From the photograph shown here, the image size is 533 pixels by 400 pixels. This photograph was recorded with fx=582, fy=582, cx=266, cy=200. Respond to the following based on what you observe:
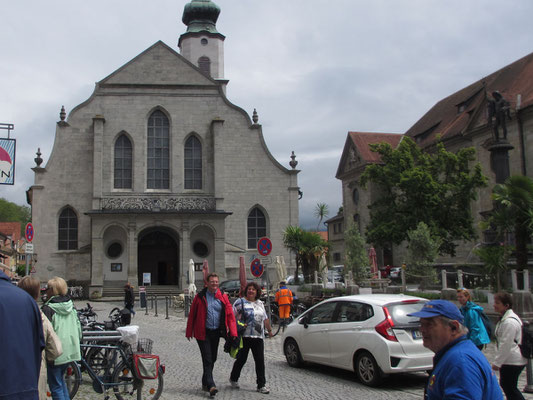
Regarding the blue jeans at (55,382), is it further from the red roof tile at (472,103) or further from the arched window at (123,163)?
the red roof tile at (472,103)

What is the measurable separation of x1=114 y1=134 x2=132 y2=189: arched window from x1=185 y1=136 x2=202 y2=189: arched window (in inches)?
154

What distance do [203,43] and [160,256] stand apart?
21889mm

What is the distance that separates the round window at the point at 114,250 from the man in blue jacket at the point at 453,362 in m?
36.6

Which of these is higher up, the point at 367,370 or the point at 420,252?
the point at 420,252

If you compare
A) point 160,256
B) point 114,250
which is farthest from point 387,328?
point 160,256

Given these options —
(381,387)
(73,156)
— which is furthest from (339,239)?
(381,387)

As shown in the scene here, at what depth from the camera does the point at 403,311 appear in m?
9.75

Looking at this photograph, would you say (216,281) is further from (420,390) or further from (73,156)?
(73,156)

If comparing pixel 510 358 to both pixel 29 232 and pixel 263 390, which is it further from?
pixel 29 232

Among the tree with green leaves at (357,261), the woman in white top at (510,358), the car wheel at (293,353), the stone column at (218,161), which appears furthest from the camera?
the stone column at (218,161)

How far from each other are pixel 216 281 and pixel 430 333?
6107 millimetres

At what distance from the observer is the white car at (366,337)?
9.25m

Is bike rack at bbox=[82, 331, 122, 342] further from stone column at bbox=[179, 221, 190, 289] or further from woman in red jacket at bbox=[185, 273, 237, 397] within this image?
stone column at bbox=[179, 221, 190, 289]

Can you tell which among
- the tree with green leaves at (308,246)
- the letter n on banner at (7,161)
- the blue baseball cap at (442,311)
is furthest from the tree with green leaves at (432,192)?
the blue baseball cap at (442,311)
